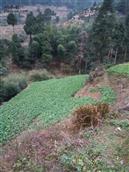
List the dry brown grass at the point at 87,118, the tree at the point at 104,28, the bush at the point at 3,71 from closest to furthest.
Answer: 1. the dry brown grass at the point at 87,118
2. the tree at the point at 104,28
3. the bush at the point at 3,71

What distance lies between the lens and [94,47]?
4306 centimetres

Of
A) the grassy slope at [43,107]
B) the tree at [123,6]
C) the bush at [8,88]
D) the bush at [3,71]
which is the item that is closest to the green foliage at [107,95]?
the grassy slope at [43,107]

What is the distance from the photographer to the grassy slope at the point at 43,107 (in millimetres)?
18620

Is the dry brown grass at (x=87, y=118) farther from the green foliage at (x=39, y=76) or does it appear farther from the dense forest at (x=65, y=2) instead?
the dense forest at (x=65, y=2)

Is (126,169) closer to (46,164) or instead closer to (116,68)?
(46,164)

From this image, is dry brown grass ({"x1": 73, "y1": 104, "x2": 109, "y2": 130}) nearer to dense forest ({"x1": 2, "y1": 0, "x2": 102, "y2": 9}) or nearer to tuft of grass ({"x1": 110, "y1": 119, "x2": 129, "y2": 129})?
tuft of grass ({"x1": 110, "y1": 119, "x2": 129, "y2": 129})

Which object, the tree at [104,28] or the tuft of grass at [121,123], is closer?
the tuft of grass at [121,123]

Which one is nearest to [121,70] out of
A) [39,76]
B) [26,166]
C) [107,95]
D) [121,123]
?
[107,95]

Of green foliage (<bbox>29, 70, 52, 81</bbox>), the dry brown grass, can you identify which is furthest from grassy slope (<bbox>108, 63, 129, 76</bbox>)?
green foliage (<bbox>29, 70, 52, 81</bbox>)

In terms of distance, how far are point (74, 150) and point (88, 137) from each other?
4.34ft

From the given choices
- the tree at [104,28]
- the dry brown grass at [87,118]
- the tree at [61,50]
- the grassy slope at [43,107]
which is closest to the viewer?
the dry brown grass at [87,118]

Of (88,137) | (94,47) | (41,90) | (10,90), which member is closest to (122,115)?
(88,137)

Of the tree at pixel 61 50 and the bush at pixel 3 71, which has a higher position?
the tree at pixel 61 50

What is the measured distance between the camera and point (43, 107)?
22.8 meters
